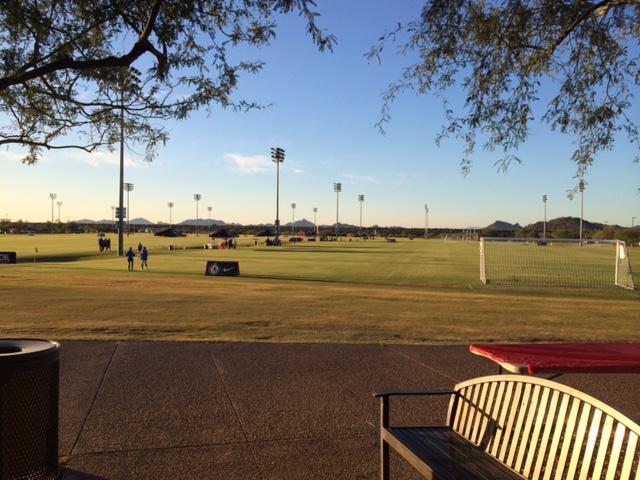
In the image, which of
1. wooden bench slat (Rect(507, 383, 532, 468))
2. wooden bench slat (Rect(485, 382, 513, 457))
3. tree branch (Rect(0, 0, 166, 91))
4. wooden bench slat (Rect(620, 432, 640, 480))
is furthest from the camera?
tree branch (Rect(0, 0, 166, 91))

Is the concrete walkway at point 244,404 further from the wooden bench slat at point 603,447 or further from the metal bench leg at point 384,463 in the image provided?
the wooden bench slat at point 603,447

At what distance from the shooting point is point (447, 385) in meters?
6.89

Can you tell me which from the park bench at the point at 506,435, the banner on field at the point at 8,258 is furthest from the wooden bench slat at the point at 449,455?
the banner on field at the point at 8,258

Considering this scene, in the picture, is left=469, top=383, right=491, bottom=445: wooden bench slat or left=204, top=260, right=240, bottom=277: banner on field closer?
left=469, top=383, right=491, bottom=445: wooden bench slat

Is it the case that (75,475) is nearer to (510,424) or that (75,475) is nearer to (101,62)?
(510,424)

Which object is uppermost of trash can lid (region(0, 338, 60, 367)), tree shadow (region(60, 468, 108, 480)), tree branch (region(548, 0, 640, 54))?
tree branch (region(548, 0, 640, 54))

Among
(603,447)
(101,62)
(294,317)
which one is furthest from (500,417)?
(294,317)

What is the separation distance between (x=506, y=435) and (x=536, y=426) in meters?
0.27

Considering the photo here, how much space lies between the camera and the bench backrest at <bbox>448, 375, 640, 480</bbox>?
266cm

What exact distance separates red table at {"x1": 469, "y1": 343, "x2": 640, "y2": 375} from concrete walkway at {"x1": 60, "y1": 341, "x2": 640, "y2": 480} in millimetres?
982

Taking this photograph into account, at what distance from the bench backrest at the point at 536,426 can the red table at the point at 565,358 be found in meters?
0.86

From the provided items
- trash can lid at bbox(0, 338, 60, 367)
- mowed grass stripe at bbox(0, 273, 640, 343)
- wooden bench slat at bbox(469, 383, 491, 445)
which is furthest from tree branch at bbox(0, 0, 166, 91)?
wooden bench slat at bbox(469, 383, 491, 445)

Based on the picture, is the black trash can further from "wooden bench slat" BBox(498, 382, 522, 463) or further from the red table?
the red table

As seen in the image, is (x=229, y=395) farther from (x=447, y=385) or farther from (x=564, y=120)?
(x=564, y=120)
